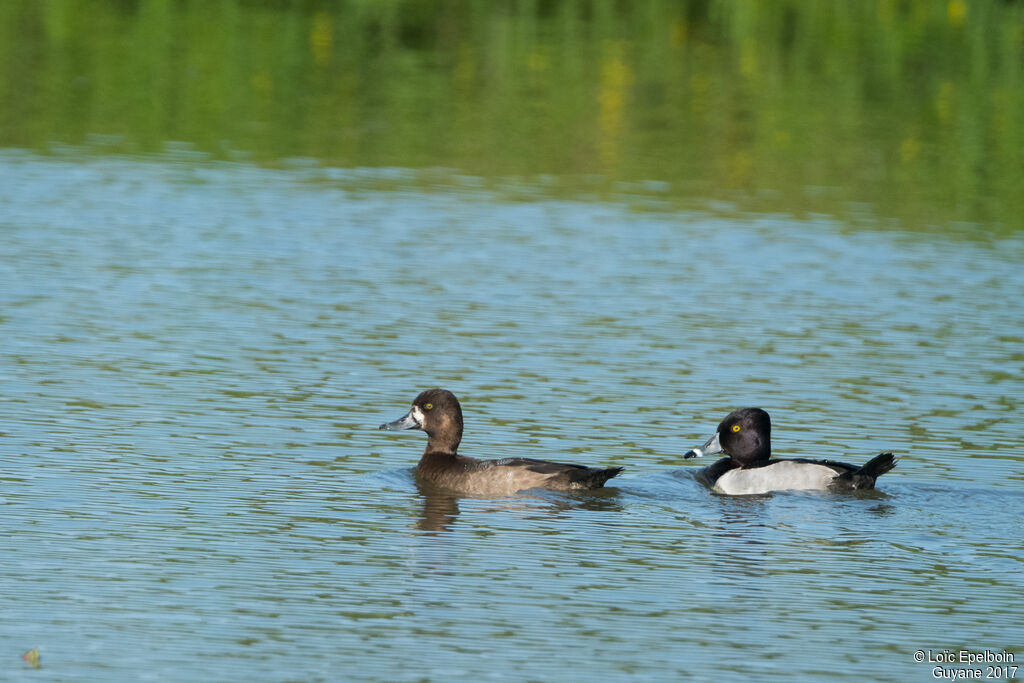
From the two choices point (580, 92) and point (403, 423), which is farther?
point (580, 92)

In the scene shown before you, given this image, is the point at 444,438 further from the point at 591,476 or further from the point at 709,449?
the point at 709,449

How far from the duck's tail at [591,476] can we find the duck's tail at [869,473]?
153 centimetres

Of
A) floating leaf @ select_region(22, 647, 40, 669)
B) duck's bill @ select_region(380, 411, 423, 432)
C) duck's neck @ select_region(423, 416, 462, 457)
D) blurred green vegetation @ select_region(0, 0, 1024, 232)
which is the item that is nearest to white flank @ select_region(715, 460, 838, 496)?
duck's neck @ select_region(423, 416, 462, 457)

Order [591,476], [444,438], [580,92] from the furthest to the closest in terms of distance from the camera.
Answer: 1. [580,92]
2. [444,438]
3. [591,476]

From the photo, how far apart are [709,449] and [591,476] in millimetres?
1420

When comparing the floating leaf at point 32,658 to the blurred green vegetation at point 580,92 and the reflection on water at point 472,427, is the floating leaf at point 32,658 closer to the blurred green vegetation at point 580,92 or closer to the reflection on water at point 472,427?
the reflection on water at point 472,427

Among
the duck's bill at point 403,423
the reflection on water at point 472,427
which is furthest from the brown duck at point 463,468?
the reflection on water at point 472,427

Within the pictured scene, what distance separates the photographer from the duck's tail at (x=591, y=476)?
12.3m

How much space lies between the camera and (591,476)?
12.4m

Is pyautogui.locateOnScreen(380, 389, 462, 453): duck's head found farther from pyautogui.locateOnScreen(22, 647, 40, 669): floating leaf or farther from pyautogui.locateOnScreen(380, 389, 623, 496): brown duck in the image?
pyautogui.locateOnScreen(22, 647, 40, 669): floating leaf

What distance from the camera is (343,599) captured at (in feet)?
32.4

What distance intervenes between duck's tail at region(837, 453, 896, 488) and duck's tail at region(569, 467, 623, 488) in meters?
1.53

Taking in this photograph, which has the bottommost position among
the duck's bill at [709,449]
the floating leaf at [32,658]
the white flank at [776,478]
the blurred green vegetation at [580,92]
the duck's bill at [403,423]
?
the white flank at [776,478]

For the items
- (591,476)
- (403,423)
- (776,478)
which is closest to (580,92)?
(403,423)
